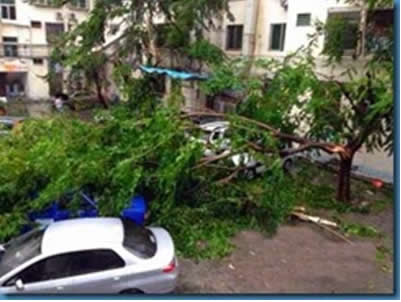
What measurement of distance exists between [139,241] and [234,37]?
1470cm

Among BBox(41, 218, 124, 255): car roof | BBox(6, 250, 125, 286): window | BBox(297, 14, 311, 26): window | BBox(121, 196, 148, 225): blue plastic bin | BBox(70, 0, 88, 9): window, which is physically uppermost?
BBox(70, 0, 88, 9): window

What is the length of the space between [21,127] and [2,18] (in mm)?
18685

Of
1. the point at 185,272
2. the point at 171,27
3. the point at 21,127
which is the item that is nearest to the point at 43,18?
the point at 171,27

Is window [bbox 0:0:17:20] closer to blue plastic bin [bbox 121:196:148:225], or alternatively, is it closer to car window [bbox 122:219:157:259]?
blue plastic bin [bbox 121:196:148:225]

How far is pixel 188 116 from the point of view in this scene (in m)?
9.03

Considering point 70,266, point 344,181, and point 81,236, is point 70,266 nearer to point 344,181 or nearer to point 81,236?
point 81,236

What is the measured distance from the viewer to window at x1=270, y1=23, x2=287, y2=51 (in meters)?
16.5

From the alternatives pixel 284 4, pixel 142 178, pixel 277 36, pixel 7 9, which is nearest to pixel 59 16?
pixel 7 9

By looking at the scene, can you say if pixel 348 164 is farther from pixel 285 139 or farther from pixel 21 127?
pixel 21 127

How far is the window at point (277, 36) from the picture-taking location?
16.5 meters

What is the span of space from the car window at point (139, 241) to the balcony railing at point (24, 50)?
22492mm

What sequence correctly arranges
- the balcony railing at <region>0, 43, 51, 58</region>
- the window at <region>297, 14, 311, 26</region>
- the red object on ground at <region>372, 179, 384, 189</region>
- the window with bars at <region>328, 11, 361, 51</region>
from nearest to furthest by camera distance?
the red object on ground at <region>372, 179, 384, 189</region> < the window with bars at <region>328, 11, 361, 51</region> < the window at <region>297, 14, 311, 26</region> < the balcony railing at <region>0, 43, 51, 58</region>

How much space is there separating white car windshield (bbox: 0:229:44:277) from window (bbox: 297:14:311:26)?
11796mm

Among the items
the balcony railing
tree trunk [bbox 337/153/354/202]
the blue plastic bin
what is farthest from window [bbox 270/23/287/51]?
the balcony railing
